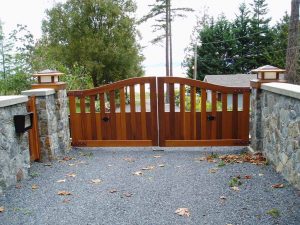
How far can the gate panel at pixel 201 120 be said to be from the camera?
5734 millimetres

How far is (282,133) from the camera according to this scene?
4145 mm

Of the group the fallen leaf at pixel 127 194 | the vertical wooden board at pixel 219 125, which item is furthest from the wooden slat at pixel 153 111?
the fallen leaf at pixel 127 194

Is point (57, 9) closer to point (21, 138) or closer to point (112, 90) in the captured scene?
point (112, 90)

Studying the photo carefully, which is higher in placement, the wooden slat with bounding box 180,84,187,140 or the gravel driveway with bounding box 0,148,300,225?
the wooden slat with bounding box 180,84,187,140

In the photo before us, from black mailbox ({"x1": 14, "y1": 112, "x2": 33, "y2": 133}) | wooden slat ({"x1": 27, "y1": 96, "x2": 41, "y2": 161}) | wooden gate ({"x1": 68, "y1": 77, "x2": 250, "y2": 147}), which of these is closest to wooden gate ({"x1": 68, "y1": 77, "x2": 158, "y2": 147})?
wooden gate ({"x1": 68, "y1": 77, "x2": 250, "y2": 147})

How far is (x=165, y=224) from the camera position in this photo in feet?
9.77

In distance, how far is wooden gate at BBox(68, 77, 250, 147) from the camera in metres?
5.74

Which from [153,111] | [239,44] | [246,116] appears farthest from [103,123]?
[239,44]

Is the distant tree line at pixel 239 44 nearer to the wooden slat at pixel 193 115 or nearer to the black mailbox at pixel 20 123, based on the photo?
the wooden slat at pixel 193 115

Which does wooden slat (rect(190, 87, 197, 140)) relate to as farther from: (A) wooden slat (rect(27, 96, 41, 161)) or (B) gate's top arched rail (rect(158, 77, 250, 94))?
(A) wooden slat (rect(27, 96, 41, 161))

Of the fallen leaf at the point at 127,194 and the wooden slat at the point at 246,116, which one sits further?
the wooden slat at the point at 246,116

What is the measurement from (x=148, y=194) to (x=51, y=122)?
2.41 m

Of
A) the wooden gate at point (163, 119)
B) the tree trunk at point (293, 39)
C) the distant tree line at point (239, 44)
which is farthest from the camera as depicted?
the distant tree line at point (239, 44)

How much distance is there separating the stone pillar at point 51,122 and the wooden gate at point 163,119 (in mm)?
336
